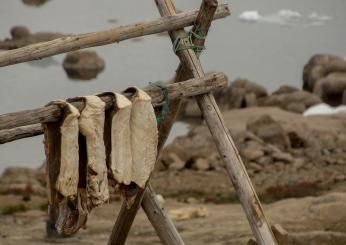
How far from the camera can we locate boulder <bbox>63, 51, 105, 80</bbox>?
3919 cm

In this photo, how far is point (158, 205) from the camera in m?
9.09

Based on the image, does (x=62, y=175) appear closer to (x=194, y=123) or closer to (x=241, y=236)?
(x=241, y=236)

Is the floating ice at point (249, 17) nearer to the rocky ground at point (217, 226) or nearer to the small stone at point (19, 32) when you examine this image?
the small stone at point (19, 32)

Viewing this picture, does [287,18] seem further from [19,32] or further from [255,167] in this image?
[255,167]

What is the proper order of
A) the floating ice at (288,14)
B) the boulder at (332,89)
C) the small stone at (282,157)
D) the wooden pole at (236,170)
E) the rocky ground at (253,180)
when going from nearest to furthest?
the wooden pole at (236,170) → the rocky ground at (253,180) → the small stone at (282,157) → the boulder at (332,89) → the floating ice at (288,14)

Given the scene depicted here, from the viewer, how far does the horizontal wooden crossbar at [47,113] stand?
696cm

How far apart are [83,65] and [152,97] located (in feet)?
105

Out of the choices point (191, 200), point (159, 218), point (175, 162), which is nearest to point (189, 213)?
point (191, 200)

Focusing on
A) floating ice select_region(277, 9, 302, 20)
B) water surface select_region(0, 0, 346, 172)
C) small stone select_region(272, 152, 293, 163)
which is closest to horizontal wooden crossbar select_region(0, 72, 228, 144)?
small stone select_region(272, 152, 293, 163)

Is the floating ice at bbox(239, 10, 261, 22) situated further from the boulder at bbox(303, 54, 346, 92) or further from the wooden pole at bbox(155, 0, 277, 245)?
the wooden pole at bbox(155, 0, 277, 245)

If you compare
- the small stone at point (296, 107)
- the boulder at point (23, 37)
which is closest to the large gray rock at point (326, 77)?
the small stone at point (296, 107)

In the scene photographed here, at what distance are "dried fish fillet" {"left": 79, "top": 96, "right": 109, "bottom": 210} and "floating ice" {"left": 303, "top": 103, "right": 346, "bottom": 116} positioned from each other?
25.1 meters

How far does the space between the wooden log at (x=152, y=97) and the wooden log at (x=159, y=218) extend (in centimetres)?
130

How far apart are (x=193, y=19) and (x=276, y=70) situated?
33.2 meters
